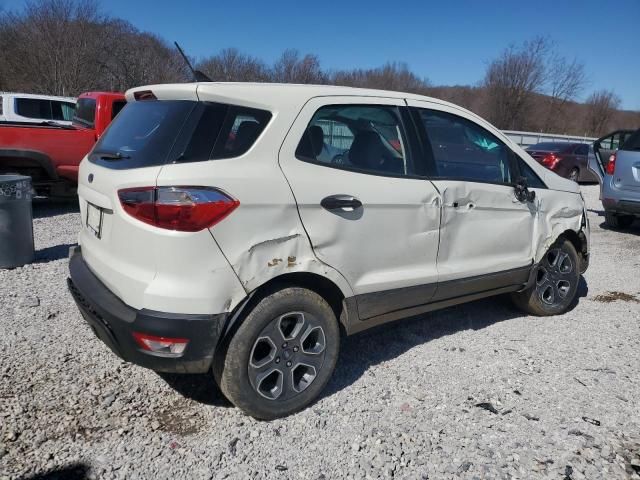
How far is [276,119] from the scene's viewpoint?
2.62 m

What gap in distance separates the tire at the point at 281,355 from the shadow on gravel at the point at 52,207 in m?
6.76

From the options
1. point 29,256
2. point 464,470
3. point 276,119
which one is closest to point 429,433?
point 464,470

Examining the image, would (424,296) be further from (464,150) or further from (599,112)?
(599,112)

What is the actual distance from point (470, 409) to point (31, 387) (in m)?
2.65

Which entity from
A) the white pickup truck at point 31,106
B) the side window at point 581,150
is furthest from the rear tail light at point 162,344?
the side window at point 581,150

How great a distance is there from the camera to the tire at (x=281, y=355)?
254 cm

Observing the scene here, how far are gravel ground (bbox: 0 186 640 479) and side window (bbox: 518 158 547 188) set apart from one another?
121cm

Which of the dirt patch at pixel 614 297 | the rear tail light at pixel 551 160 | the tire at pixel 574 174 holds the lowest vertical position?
the dirt patch at pixel 614 297

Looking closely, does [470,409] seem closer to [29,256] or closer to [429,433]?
[429,433]


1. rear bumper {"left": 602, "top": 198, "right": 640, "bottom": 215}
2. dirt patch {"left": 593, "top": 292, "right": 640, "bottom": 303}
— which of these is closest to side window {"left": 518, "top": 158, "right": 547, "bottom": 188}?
dirt patch {"left": 593, "top": 292, "right": 640, "bottom": 303}

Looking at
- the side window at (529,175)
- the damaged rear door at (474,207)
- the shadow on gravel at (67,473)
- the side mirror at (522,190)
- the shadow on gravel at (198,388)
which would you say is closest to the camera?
the shadow on gravel at (67,473)

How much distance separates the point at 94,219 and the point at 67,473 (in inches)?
52.1

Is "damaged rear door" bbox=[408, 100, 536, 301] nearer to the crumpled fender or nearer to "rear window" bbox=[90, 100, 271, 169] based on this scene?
the crumpled fender

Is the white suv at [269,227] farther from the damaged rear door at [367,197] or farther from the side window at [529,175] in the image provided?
the side window at [529,175]
